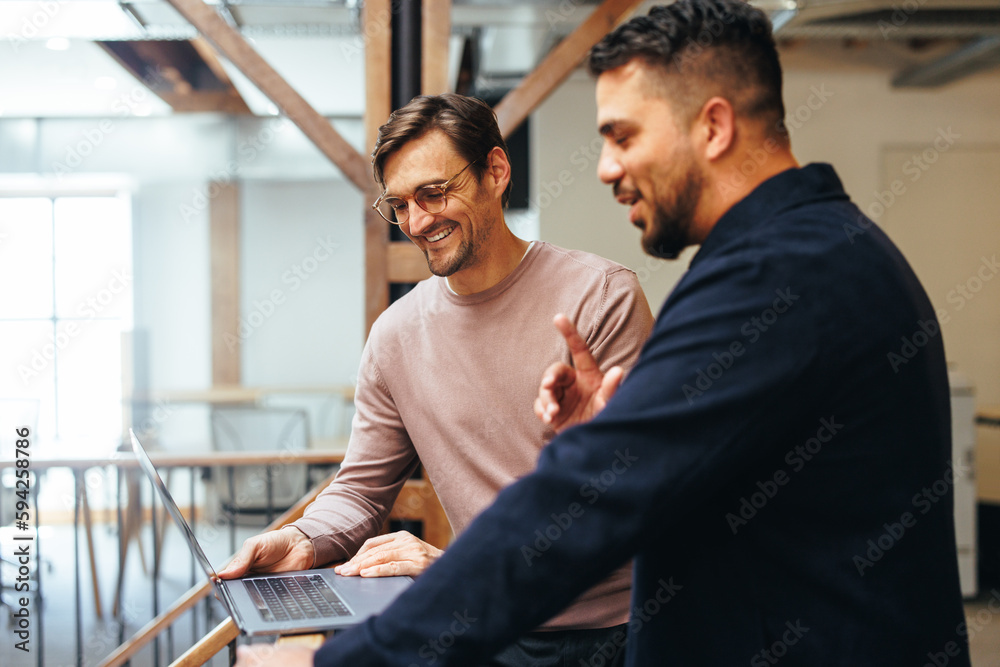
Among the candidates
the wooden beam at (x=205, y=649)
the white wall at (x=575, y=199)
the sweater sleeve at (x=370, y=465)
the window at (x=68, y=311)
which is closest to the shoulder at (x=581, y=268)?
the sweater sleeve at (x=370, y=465)

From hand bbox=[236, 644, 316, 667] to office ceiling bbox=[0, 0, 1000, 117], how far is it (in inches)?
108

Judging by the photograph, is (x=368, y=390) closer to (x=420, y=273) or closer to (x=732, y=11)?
(x=732, y=11)

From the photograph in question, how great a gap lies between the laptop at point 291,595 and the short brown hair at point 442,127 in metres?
0.66

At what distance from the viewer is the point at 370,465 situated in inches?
61.6

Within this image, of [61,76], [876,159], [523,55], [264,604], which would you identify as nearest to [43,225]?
[61,76]

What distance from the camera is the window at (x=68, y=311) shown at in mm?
7145

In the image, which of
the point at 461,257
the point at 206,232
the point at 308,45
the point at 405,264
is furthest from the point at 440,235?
the point at 206,232

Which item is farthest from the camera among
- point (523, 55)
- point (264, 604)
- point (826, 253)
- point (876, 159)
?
point (876, 159)

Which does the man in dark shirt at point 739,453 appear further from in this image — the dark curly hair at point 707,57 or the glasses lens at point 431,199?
the glasses lens at point 431,199

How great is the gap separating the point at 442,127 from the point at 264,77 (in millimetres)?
1509

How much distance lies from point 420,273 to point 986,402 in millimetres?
4780

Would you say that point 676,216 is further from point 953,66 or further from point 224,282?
point 224,282

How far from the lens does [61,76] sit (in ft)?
21.9

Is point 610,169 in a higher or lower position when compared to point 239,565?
higher
